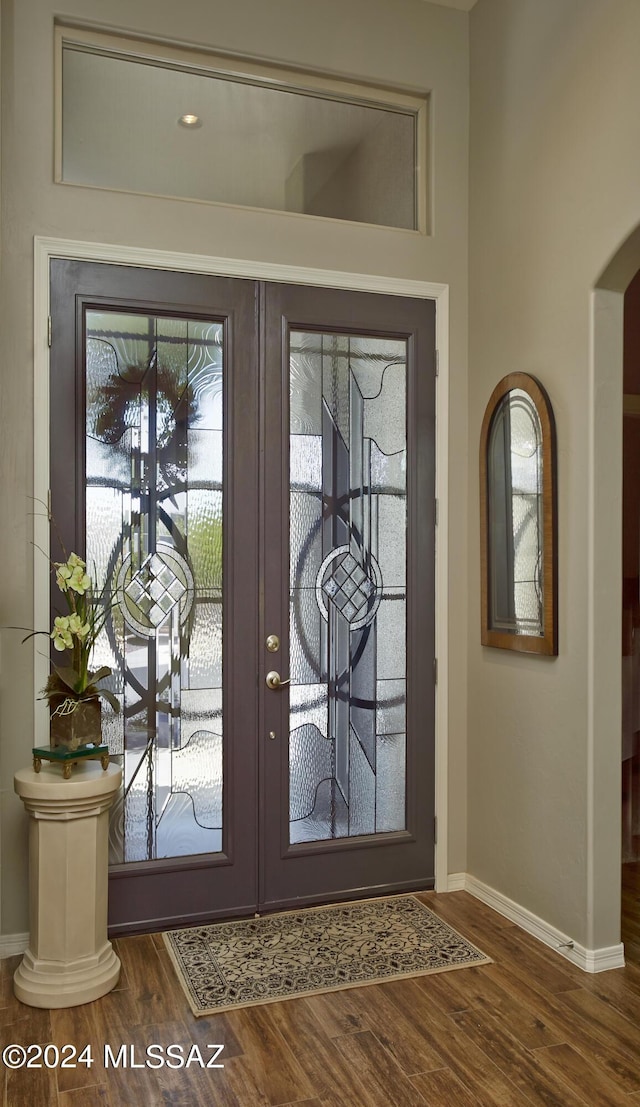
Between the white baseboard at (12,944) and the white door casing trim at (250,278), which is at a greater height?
the white door casing trim at (250,278)

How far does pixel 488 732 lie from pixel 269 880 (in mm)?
1016

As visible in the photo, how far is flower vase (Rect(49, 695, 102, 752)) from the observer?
2893 millimetres

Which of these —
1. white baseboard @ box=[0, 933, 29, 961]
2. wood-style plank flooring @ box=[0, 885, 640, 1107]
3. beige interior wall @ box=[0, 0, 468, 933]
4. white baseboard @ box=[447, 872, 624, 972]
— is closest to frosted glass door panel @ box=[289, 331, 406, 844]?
beige interior wall @ box=[0, 0, 468, 933]

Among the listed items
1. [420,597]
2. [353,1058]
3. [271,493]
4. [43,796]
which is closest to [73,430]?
[271,493]

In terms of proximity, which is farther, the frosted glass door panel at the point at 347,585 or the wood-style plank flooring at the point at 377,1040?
the frosted glass door panel at the point at 347,585

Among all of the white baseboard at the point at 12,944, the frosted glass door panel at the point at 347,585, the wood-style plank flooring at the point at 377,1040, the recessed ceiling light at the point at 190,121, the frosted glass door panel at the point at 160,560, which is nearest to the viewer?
the wood-style plank flooring at the point at 377,1040

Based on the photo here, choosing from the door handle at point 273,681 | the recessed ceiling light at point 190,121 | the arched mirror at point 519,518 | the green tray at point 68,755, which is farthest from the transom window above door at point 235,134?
the green tray at point 68,755

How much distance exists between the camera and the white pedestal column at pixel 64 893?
2748 mm

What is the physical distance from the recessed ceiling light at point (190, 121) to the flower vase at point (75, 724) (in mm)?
2143

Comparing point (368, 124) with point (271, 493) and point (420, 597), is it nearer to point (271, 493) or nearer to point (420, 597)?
point (271, 493)

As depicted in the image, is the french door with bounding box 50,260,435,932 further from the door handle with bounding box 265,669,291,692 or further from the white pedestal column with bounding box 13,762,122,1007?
the white pedestal column with bounding box 13,762,122,1007

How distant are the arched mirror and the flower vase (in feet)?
4.97

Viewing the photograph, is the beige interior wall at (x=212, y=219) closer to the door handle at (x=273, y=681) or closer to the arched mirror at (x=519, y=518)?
the arched mirror at (x=519, y=518)

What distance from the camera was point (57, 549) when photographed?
317 cm
